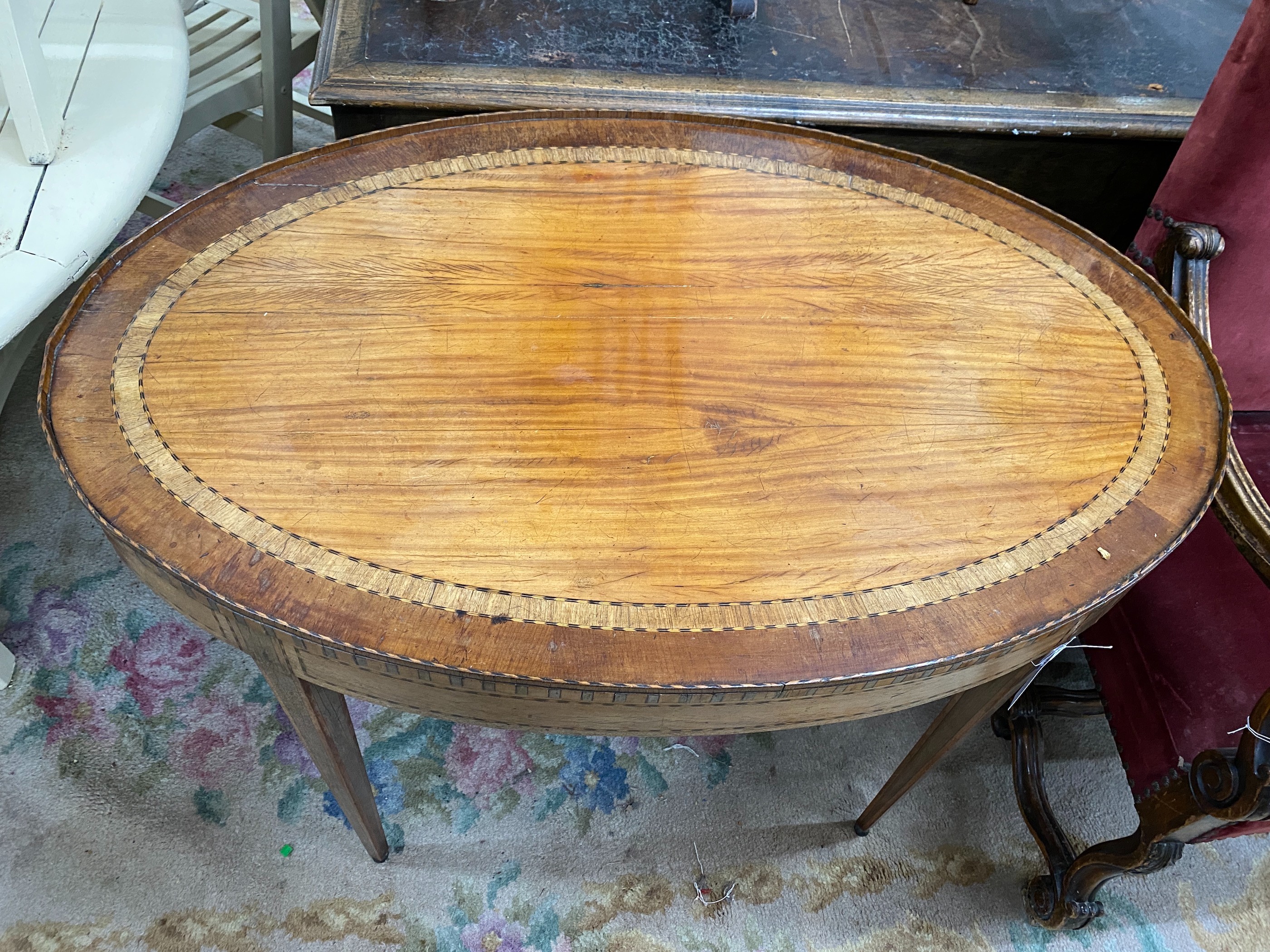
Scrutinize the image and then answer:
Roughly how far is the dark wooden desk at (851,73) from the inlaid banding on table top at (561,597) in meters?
0.43

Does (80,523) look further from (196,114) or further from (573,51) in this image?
(573,51)

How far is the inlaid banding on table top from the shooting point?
1.96 feet

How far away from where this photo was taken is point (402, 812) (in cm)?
107

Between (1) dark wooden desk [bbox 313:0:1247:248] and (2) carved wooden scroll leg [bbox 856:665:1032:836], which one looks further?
(1) dark wooden desk [bbox 313:0:1247:248]

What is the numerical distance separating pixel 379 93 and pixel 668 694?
0.92 metres

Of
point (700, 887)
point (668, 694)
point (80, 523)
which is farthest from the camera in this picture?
point (80, 523)

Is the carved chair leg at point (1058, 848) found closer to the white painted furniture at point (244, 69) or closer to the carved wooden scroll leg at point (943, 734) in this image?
the carved wooden scroll leg at point (943, 734)

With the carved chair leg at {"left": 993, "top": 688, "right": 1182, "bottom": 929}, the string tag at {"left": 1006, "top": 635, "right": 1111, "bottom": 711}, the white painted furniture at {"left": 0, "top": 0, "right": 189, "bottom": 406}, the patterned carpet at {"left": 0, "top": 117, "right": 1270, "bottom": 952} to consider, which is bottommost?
the patterned carpet at {"left": 0, "top": 117, "right": 1270, "bottom": 952}

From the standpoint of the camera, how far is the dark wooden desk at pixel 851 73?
119 cm

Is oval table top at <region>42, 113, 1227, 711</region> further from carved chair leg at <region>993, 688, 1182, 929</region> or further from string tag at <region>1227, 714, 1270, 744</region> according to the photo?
carved chair leg at <region>993, 688, 1182, 929</region>

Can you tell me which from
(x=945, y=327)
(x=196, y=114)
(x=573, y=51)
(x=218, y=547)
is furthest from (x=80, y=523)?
(x=945, y=327)

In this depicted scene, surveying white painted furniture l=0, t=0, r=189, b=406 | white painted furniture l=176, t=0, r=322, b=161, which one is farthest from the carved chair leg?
white painted furniture l=176, t=0, r=322, b=161

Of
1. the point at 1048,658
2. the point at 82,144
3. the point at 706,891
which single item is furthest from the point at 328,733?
the point at 82,144

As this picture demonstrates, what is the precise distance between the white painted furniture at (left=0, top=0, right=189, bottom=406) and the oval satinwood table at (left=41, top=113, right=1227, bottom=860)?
12.6 inches
